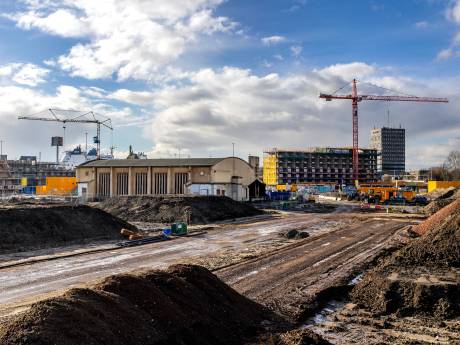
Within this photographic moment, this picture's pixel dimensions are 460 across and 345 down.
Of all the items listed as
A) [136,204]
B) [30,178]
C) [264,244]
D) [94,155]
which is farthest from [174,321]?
[94,155]

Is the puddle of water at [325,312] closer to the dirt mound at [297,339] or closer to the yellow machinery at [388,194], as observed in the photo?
the dirt mound at [297,339]

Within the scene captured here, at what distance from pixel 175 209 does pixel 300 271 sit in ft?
106

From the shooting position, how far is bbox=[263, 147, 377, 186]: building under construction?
181 metres

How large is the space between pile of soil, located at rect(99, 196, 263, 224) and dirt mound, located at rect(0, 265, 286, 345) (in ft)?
117

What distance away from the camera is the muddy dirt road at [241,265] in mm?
19516

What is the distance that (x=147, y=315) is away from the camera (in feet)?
41.8

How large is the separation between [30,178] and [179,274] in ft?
515

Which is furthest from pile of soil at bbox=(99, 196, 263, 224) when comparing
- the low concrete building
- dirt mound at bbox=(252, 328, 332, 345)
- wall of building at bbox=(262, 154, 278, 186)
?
wall of building at bbox=(262, 154, 278, 186)

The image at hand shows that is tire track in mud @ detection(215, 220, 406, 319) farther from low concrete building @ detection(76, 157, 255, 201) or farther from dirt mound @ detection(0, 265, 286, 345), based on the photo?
low concrete building @ detection(76, 157, 255, 201)

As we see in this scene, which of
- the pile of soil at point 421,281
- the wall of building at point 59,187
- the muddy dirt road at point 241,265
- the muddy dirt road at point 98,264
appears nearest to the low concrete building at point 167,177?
the wall of building at point 59,187

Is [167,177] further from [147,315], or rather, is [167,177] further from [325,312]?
[147,315]

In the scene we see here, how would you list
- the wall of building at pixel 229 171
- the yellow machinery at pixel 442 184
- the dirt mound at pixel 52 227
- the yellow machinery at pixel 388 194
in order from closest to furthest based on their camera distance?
1. the dirt mound at pixel 52 227
2. the wall of building at pixel 229 171
3. the yellow machinery at pixel 388 194
4. the yellow machinery at pixel 442 184

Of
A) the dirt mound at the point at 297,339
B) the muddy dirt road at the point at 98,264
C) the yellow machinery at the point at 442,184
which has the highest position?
the yellow machinery at the point at 442,184

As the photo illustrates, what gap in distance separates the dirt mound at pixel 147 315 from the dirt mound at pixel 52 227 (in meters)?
20.3
